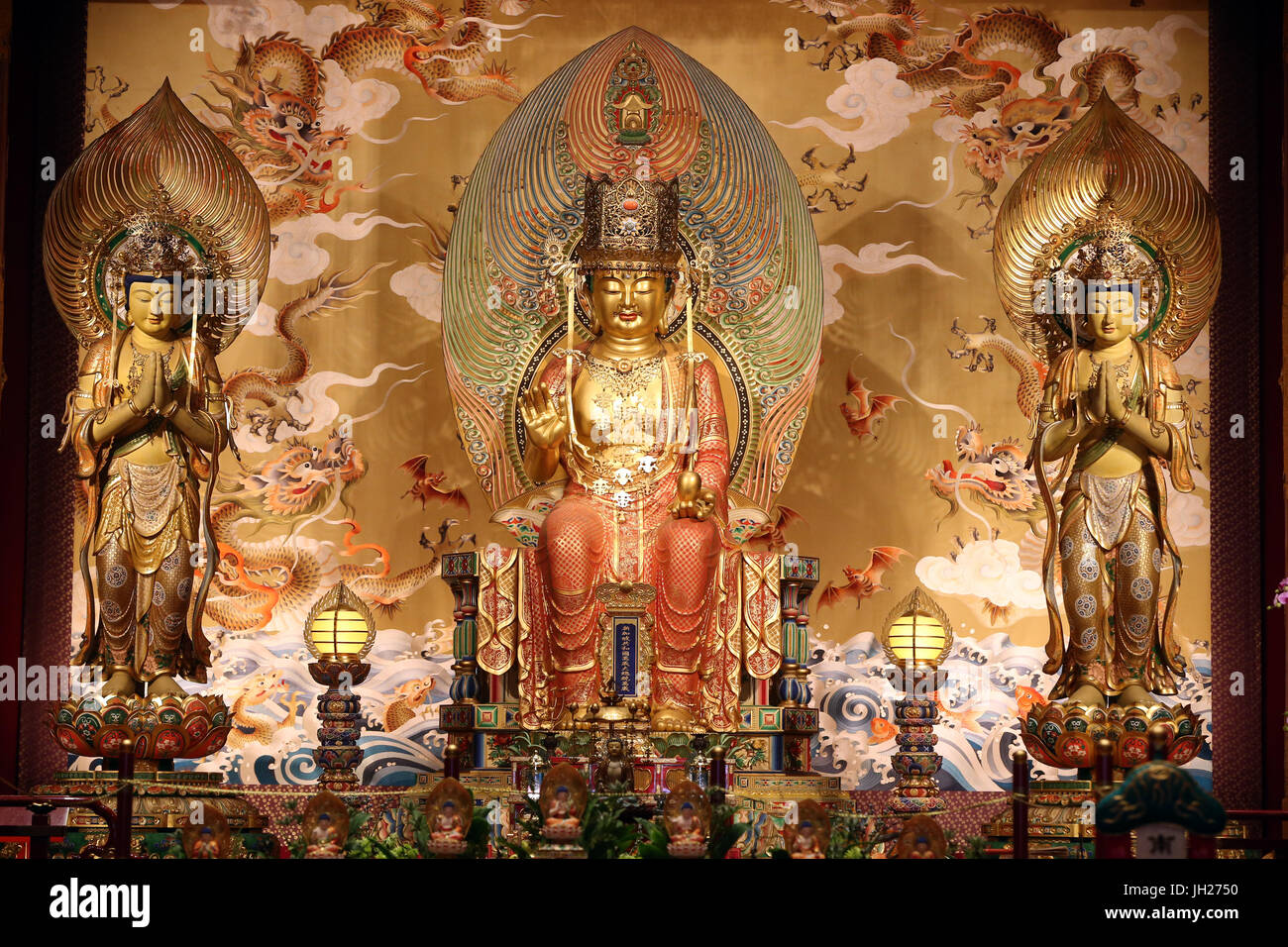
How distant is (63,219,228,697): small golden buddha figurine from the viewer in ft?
25.1

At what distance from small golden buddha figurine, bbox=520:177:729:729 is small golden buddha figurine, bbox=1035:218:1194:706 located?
60.3 inches

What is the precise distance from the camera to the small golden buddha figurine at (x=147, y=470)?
7.64 meters

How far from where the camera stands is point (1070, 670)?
7.66 m

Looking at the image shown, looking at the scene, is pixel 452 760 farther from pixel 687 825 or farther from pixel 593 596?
pixel 687 825

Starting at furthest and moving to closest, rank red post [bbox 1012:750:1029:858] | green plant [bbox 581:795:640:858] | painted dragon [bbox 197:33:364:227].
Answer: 1. painted dragon [bbox 197:33:364:227]
2. red post [bbox 1012:750:1029:858]
3. green plant [bbox 581:795:640:858]

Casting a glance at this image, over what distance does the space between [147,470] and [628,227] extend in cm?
237

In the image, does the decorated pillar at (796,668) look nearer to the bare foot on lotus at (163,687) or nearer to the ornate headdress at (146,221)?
the bare foot on lotus at (163,687)

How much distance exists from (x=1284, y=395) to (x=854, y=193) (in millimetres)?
2312

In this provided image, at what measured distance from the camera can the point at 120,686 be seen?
7523 millimetres

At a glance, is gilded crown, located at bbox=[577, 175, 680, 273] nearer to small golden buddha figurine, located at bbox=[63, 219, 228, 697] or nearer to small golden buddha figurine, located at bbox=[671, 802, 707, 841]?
small golden buddha figurine, located at bbox=[63, 219, 228, 697]

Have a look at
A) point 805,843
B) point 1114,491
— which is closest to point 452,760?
point 805,843

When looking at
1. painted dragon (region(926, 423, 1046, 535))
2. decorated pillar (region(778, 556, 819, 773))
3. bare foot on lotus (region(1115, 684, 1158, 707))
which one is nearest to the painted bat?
painted dragon (region(926, 423, 1046, 535))

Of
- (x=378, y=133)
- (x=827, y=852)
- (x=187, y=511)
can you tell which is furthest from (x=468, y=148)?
(x=827, y=852)

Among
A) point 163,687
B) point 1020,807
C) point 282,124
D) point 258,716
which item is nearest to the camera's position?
point 1020,807
